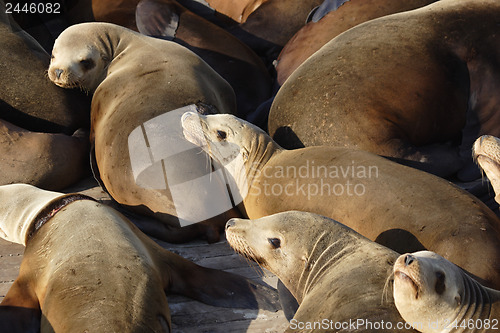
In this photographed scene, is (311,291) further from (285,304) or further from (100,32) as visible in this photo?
(100,32)

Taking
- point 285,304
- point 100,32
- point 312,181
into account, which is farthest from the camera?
point 100,32

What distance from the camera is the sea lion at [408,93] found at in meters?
4.36

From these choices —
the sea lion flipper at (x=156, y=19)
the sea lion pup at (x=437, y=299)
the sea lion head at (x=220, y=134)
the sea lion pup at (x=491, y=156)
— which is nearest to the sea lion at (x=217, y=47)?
the sea lion flipper at (x=156, y=19)

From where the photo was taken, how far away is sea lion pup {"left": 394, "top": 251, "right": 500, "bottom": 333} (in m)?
2.38

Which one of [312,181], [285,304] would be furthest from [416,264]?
[312,181]

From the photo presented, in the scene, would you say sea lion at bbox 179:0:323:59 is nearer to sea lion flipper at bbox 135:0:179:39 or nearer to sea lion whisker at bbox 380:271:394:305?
sea lion flipper at bbox 135:0:179:39

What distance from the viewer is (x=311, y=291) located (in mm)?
2963

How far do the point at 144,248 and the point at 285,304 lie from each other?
71 centimetres

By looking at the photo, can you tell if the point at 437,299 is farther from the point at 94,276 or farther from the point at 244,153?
the point at 244,153

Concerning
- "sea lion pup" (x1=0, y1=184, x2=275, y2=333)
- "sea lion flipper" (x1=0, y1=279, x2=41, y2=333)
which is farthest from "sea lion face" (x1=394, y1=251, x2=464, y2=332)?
"sea lion flipper" (x1=0, y1=279, x2=41, y2=333)

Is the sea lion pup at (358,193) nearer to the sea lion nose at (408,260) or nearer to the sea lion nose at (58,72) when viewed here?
the sea lion nose at (408,260)

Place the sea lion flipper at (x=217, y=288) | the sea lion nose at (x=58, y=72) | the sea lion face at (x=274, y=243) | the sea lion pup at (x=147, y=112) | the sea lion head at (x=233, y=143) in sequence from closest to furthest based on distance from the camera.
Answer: the sea lion face at (x=274, y=243)
the sea lion flipper at (x=217, y=288)
the sea lion pup at (x=147, y=112)
the sea lion head at (x=233, y=143)
the sea lion nose at (x=58, y=72)

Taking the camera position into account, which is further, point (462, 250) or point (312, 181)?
point (312, 181)

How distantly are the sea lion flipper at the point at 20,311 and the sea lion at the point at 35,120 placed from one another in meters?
1.34
